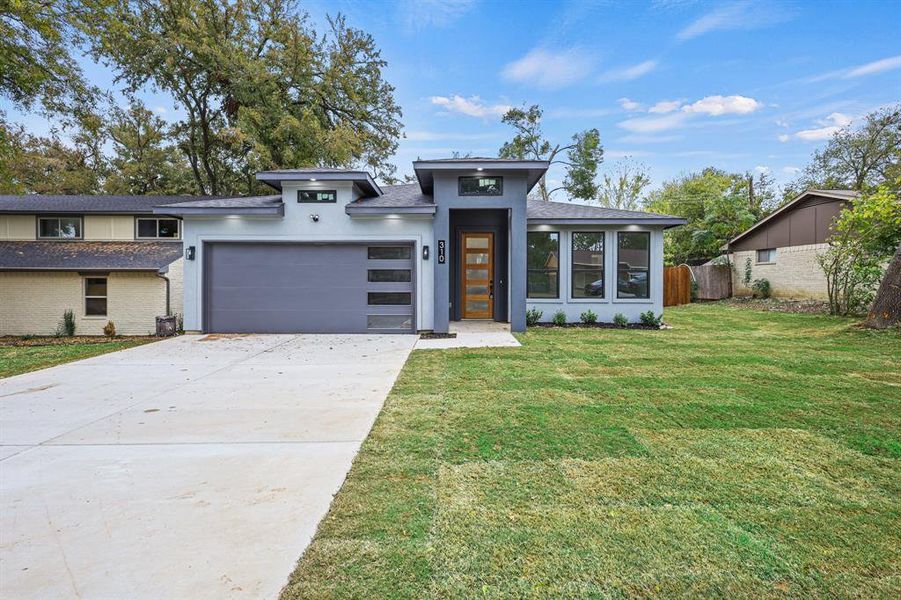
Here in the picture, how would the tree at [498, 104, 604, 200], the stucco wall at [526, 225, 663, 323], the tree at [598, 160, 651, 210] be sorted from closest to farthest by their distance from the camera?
the stucco wall at [526, 225, 663, 323] → the tree at [498, 104, 604, 200] → the tree at [598, 160, 651, 210]

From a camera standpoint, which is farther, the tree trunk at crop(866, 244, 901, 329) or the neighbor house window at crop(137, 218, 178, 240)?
the neighbor house window at crop(137, 218, 178, 240)

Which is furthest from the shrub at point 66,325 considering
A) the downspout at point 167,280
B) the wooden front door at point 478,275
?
the wooden front door at point 478,275

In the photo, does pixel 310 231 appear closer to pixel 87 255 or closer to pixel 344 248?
pixel 344 248

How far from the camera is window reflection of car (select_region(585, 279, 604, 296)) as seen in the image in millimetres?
10693

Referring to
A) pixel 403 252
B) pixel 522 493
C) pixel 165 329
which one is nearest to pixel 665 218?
pixel 403 252

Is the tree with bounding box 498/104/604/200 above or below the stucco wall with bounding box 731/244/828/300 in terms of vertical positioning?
above

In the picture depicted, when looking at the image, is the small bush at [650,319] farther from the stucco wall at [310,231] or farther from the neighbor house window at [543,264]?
the stucco wall at [310,231]

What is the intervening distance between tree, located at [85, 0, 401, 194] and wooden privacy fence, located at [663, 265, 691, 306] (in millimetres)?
13429

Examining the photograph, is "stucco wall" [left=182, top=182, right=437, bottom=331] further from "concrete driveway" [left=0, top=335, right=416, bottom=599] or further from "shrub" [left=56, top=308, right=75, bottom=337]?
"shrub" [left=56, top=308, right=75, bottom=337]

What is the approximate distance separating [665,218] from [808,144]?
2397 cm

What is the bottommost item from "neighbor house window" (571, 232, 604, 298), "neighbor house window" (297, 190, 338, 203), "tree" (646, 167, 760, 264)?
"neighbor house window" (571, 232, 604, 298)

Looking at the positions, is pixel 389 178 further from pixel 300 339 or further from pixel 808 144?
pixel 808 144

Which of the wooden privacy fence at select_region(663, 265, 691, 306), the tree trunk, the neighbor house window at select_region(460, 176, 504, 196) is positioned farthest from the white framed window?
the tree trunk

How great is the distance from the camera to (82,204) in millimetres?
13086
